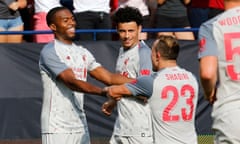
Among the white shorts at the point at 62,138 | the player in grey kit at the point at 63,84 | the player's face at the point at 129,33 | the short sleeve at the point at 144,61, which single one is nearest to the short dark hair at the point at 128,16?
the player's face at the point at 129,33

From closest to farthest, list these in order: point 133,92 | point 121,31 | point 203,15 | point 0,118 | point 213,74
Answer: point 213,74 → point 133,92 → point 121,31 → point 0,118 → point 203,15

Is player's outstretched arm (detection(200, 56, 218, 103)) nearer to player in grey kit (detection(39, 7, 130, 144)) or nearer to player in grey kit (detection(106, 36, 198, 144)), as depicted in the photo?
player in grey kit (detection(106, 36, 198, 144))

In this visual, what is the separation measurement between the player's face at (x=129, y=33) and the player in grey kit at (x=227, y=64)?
2.93 m

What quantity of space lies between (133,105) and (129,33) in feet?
2.76

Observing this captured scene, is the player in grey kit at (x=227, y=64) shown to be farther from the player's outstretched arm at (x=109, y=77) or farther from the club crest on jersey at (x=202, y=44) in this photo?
the player's outstretched arm at (x=109, y=77)

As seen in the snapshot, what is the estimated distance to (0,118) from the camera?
1318cm

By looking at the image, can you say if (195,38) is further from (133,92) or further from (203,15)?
(133,92)

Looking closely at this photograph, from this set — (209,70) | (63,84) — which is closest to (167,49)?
(209,70)

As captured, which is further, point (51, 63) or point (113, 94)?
point (51, 63)

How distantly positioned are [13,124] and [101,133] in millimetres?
1271

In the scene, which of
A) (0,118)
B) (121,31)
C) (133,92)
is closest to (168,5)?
(0,118)

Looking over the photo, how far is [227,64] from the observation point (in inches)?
274

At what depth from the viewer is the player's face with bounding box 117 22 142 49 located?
9.91 m

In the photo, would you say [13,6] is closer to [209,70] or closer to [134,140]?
[134,140]
